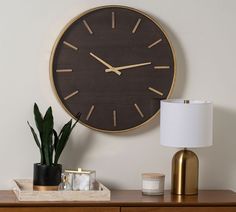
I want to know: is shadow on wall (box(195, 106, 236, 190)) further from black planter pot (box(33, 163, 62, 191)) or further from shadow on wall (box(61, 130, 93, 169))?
black planter pot (box(33, 163, 62, 191))

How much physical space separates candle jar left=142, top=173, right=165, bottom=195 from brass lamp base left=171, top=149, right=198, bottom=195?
78 millimetres

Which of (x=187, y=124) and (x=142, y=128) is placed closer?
(x=187, y=124)

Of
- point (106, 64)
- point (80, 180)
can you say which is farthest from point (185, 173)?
point (106, 64)

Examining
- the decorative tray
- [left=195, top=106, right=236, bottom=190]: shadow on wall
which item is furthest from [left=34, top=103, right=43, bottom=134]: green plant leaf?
[left=195, top=106, right=236, bottom=190]: shadow on wall

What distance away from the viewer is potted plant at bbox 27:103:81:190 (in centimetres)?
280

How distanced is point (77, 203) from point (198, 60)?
2.93ft

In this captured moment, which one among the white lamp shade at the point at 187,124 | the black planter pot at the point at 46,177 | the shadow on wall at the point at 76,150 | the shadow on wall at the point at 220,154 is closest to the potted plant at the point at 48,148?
the black planter pot at the point at 46,177

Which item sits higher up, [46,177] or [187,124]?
[187,124]

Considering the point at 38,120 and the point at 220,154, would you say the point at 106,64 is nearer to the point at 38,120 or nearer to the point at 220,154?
the point at 38,120

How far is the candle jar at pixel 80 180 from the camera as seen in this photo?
9.07 ft

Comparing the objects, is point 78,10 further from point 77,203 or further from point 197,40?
point 77,203

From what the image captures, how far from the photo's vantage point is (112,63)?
301 centimetres

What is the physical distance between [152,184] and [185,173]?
0.15m

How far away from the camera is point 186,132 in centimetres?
281
